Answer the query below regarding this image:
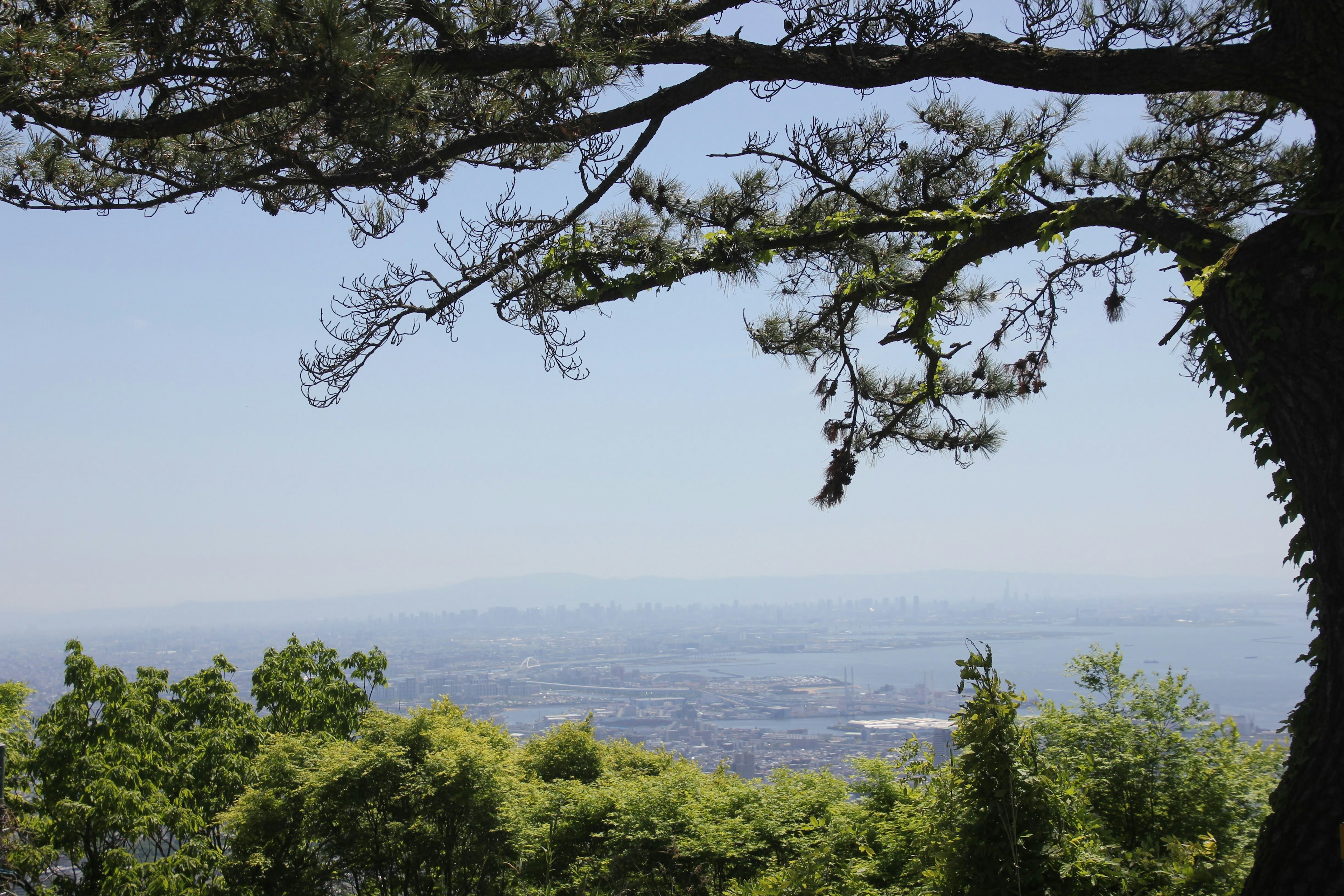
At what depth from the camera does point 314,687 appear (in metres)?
7.16

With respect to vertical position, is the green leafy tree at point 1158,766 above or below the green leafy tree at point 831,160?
below

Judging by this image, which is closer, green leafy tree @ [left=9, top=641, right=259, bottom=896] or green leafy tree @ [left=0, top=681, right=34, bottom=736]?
green leafy tree @ [left=9, top=641, right=259, bottom=896]

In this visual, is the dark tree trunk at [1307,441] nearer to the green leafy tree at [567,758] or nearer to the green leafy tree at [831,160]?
the green leafy tree at [831,160]

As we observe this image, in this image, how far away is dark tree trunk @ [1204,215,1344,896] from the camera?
6.99 feet

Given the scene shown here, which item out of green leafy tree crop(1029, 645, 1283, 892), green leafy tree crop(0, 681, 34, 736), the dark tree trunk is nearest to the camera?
the dark tree trunk

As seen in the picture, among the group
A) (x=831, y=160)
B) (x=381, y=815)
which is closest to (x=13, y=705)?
(x=381, y=815)

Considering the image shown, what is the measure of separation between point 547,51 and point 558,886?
3.93 m

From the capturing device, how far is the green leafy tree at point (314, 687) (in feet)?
23.0

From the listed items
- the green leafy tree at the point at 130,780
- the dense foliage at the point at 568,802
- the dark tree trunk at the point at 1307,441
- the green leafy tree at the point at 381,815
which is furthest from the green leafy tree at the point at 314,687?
the dark tree trunk at the point at 1307,441

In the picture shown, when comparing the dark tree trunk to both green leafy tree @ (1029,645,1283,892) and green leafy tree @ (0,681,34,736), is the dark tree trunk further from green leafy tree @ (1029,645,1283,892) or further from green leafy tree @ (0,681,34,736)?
green leafy tree @ (0,681,34,736)

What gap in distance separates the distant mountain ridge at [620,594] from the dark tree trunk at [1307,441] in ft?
204

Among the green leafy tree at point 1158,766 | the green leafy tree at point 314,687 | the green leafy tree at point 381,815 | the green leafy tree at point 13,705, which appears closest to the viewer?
the green leafy tree at point 1158,766

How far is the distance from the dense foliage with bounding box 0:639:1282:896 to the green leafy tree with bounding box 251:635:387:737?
17 mm

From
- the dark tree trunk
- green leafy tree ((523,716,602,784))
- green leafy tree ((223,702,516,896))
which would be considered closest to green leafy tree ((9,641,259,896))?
green leafy tree ((223,702,516,896))
